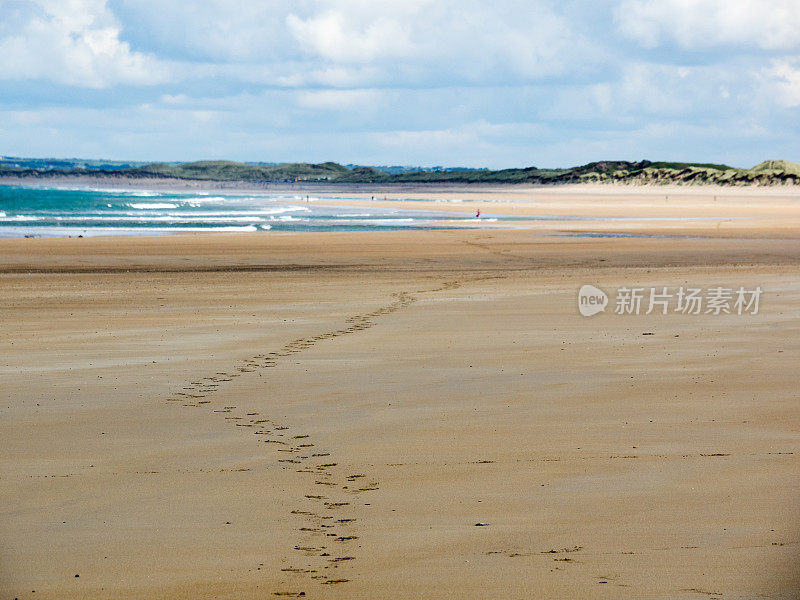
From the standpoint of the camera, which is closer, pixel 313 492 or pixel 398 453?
pixel 313 492

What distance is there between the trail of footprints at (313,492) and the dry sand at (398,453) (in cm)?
2

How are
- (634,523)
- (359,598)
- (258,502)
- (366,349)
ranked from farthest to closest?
(366,349)
(258,502)
(634,523)
(359,598)

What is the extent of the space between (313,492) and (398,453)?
A: 0.96 metres

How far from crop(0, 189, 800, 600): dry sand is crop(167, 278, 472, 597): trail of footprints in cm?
2

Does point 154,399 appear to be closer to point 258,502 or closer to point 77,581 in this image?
point 258,502

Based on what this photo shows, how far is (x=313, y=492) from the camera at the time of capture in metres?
5.54

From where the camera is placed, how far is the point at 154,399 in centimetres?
796

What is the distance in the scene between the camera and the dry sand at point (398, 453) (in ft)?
14.9

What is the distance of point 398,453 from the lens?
20.9 ft

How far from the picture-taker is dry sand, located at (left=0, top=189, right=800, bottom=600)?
178 inches

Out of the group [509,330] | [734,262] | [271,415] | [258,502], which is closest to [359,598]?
[258,502]

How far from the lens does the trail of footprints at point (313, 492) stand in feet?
15.0

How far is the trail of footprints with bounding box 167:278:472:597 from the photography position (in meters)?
4.57

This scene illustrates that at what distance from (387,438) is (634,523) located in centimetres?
215
